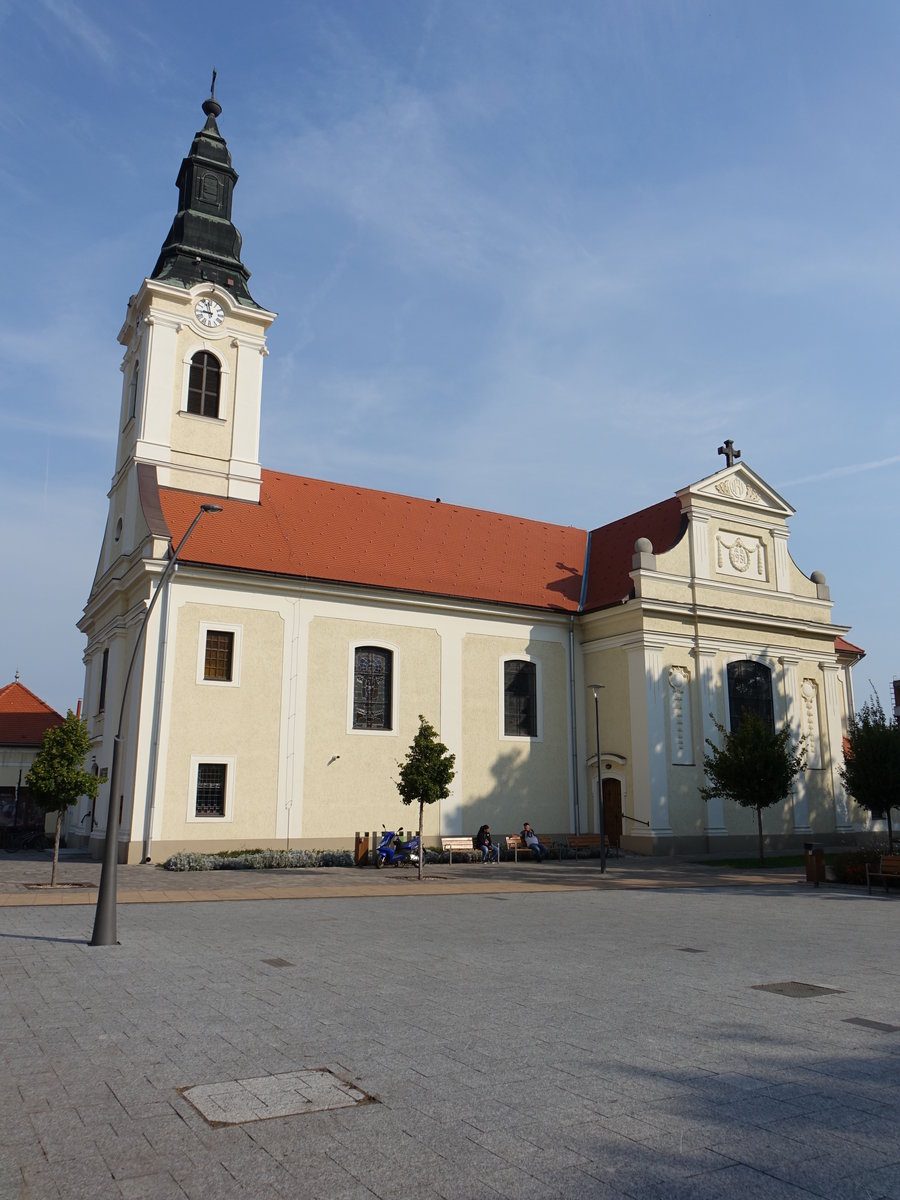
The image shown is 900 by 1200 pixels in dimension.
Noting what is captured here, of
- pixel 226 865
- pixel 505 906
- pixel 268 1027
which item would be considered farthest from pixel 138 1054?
pixel 226 865

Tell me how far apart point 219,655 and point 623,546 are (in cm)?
1662

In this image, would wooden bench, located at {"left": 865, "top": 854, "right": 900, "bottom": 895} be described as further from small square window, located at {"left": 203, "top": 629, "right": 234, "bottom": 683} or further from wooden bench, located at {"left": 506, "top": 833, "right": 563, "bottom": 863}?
small square window, located at {"left": 203, "top": 629, "right": 234, "bottom": 683}

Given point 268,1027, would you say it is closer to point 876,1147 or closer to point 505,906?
point 876,1147

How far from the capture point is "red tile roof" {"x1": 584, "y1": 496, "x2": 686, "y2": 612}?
109ft

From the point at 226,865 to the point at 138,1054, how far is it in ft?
58.2

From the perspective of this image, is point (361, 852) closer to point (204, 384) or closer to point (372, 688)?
point (372, 688)

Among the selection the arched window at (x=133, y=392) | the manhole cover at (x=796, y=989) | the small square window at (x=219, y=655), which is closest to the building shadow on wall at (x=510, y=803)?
the small square window at (x=219, y=655)

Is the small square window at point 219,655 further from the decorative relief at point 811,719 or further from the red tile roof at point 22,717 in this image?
the decorative relief at point 811,719

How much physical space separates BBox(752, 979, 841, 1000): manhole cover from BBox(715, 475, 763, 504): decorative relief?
2674 centimetres

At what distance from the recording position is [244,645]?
26672 mm

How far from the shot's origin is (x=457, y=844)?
2811 centimetres

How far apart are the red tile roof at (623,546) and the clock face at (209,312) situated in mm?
16382

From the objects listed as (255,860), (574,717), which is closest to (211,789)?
(255,860)

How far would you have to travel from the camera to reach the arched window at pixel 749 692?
3297 centimetres
